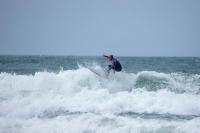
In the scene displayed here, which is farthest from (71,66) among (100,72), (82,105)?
(82,105)

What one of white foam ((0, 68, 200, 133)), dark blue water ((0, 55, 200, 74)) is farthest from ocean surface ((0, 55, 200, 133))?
dark blue water ((0, 55, 200, 74))

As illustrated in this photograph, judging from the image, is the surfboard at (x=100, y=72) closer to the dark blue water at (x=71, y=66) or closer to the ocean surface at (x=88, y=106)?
the ocean surface at (x=88, y=106)

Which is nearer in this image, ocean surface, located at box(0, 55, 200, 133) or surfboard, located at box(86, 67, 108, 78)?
ocean surface, located at box(0, 55, 200, 133)

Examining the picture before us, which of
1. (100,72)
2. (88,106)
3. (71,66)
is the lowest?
(88,106)

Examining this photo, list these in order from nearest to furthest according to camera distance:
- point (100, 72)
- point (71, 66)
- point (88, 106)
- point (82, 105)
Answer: point (88, 106)
point (82, 105)
point (100, 72)
point (71, 66)

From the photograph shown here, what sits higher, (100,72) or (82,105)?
(100,72)

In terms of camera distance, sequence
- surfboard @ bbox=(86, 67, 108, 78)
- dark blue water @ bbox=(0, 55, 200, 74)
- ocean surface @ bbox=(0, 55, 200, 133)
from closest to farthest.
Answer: ocean surface @ bbox=(0, 55, 200, 133) → surfboard @ bbox=(86, 67, 108, 78) → dark blue water @ bbox=(0, 55, 200, 74)

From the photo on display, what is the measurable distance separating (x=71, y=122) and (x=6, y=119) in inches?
74.1

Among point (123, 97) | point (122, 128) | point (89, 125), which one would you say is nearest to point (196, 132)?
point (122, 128)

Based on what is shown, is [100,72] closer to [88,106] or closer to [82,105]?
[82,105]

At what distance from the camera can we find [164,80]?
18.5 meters

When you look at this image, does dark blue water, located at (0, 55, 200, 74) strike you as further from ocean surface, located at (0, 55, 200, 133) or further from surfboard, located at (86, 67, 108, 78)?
ocean surface, located at (0, 55, 200, 133)

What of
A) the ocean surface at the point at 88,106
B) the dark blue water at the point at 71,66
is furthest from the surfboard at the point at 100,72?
the dark blue water at the point at 71,66

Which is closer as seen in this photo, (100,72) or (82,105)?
(82,105)
